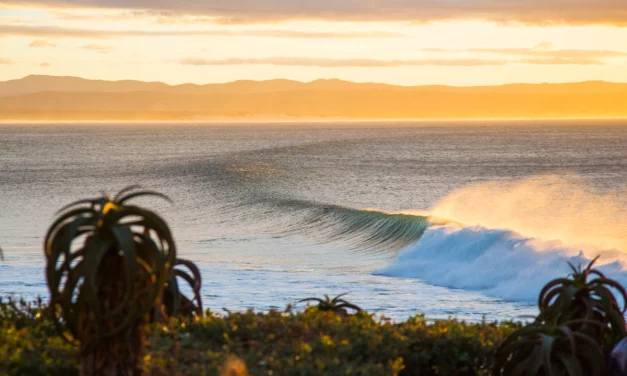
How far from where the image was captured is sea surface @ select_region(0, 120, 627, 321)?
20.4 m

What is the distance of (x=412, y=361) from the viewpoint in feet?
21.4

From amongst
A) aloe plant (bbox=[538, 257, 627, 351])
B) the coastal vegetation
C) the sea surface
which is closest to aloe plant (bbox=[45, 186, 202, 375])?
the coastal vegetation

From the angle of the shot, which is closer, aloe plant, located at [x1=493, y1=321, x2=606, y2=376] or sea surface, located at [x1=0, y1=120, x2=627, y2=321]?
aloe plant, located at [x1=493, y1=321, x2=606, y2=376]

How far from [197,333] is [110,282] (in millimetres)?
1245

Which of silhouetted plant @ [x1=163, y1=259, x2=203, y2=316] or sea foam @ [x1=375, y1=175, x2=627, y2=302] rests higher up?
sea foam @ [x1=375, y1=175, x2=627, y2=302]

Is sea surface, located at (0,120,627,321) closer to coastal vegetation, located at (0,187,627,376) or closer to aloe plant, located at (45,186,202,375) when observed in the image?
coastal vegetation, located at (0,187,627,376)

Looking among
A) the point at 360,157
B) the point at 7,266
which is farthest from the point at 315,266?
the point at 360,157

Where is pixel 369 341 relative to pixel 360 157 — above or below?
below

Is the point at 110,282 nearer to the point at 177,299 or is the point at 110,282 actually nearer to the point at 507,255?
Result: the point at 177,299

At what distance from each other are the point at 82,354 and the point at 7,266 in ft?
57.3

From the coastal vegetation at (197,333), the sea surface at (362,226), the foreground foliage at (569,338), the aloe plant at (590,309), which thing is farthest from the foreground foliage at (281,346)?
the sea surface at (362,226)

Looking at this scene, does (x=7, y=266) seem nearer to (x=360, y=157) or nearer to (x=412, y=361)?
(x=412, y=361)

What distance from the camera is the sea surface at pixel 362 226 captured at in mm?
20359

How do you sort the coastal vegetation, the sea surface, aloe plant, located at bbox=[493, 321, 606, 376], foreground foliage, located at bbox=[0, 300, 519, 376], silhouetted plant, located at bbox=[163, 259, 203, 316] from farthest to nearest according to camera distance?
the sea surface < silhouetted plant, located at bbox=[163, 259, 203, 316] < aloe plant, located at bbox=[493, 321, 606, 376] < foreground foliage, located at bbox=[0, 300, 519, 376] < the coastal vegetation
